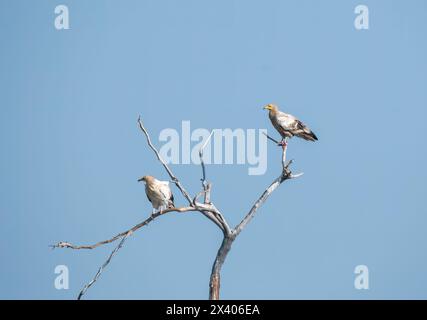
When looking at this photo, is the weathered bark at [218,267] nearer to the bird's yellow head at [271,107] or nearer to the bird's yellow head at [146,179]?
the bird's yellow head at [146,179]

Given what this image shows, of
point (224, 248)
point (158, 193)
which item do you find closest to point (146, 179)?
point (158, 193)

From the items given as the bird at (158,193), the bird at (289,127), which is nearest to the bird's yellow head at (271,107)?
the bird at (289,127)

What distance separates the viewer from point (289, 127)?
20391 millimetres

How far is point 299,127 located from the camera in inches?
801

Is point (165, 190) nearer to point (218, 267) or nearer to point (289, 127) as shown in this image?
point (218, 267)

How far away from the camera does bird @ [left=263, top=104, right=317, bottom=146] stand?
20328mm

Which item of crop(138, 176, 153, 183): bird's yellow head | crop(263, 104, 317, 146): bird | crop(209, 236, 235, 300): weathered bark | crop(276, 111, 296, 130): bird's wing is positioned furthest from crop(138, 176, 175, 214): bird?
crop(276, 111, 296, 130): bird's wing

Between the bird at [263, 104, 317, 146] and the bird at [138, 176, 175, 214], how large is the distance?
2510 mm

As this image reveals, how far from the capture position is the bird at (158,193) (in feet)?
63.2

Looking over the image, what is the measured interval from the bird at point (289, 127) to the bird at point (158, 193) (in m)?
2.51

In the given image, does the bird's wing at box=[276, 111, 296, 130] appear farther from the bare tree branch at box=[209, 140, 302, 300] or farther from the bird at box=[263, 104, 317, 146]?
the bare tree branch at box=[209, 140, 302, 300]
